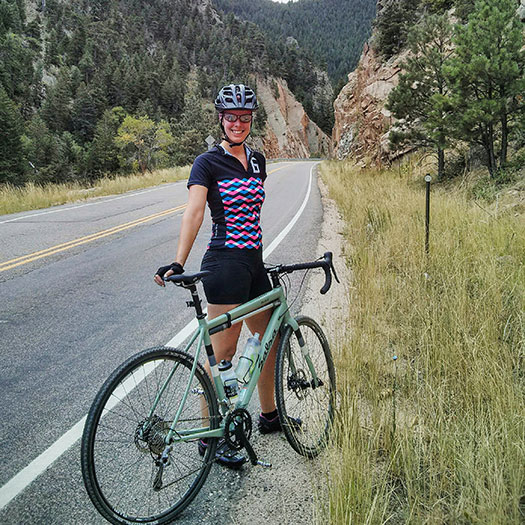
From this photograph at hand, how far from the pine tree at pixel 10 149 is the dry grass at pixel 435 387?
166ft

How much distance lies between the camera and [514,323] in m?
3.51

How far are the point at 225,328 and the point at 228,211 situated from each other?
2.14ft

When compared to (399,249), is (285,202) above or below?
below

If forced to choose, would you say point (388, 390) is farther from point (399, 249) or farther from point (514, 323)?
point (399, 249)

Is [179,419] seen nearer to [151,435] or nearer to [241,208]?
[151,435]

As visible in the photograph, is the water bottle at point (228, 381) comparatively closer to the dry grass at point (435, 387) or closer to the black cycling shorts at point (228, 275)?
the black cycling shorts at point (228, 275)

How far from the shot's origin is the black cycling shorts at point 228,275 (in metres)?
2.42

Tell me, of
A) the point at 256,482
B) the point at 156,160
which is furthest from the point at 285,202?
the point at 156,160

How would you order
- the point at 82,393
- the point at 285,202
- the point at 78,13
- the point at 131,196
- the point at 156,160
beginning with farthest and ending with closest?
the point at 78,13 < the point at 156,160 < the point at 131,196 < the point at 285,202 < the point at 82,393

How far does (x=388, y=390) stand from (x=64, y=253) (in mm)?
6680

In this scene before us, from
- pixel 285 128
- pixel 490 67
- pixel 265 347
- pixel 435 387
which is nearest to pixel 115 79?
pixel 285 128

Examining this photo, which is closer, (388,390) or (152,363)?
(152,363)

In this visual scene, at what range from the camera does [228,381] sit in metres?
2.42

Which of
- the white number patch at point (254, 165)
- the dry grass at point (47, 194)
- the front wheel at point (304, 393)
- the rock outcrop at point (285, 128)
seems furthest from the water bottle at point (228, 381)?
the rock outcrop at point (285, 128)
